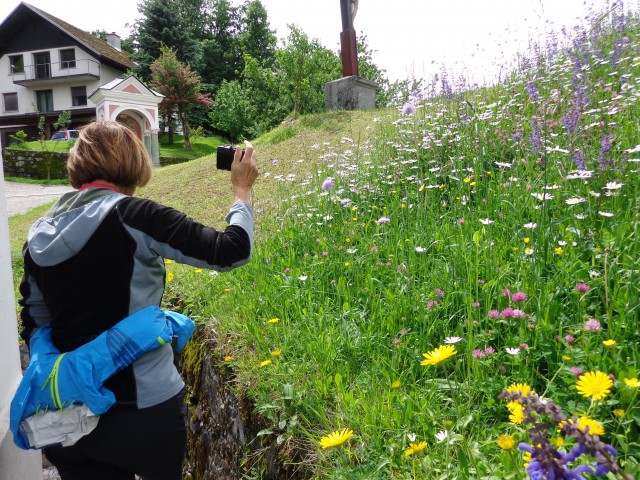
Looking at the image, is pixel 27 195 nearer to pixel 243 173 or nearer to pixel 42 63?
pixel 243 173

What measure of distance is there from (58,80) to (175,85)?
10209 millimetres

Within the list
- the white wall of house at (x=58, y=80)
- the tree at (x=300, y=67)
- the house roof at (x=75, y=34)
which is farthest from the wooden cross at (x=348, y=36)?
the white wall of house at (x=58, y=80)

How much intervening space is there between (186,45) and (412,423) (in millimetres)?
43228

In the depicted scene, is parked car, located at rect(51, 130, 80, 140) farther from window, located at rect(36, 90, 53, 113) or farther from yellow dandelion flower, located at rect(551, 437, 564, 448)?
yellow dandelion flower, located at rect(551, 437, 564, 448)

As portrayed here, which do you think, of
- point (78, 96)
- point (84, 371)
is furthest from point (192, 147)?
point (84, 371)

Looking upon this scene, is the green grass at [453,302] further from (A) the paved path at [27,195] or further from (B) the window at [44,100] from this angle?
(B) the window at [44,100]

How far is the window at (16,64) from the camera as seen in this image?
39.5 meters

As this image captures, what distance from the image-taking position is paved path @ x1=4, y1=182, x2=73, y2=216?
14516 mm

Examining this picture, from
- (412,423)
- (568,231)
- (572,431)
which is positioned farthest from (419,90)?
(572,431)

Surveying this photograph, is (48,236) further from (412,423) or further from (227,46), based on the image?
(227,46)

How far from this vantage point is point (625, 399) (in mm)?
1531

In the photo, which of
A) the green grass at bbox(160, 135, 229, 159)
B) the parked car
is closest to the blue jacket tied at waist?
the green grass at bbox(160, 135, 229, 159)

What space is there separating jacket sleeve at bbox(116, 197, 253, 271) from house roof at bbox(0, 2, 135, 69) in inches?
1570

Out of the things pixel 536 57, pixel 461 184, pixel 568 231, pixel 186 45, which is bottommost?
pixel 568 231
